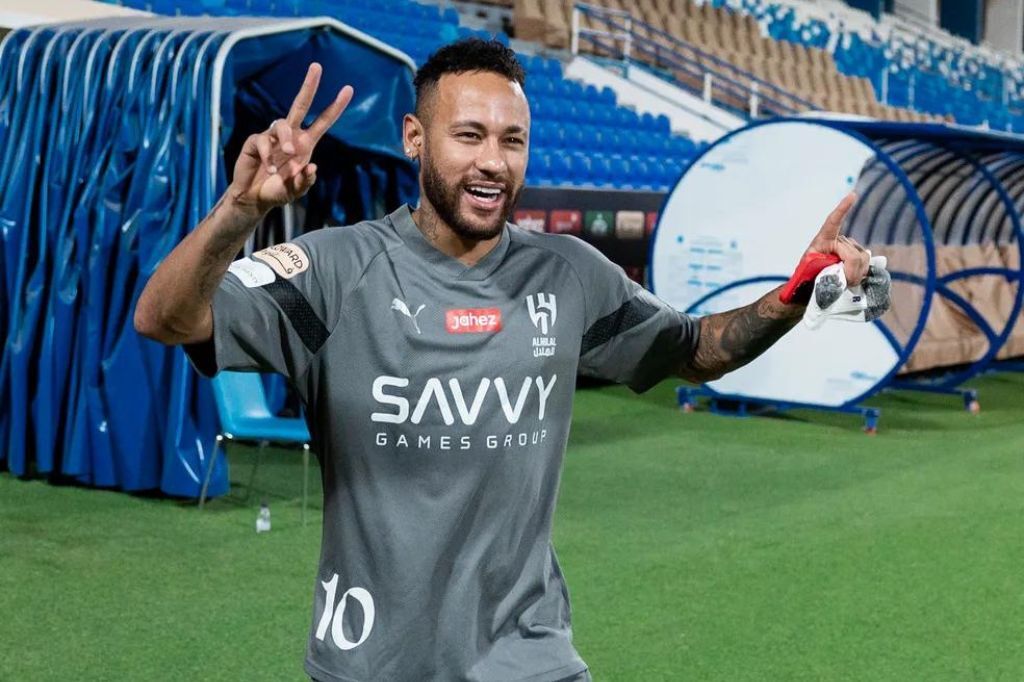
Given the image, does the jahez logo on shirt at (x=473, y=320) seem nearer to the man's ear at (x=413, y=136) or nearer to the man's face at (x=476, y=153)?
the man's face at (x=476, y=153)

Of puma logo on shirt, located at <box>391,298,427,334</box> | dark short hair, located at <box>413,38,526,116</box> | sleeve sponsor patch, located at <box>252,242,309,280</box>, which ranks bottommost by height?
puma logo on shirt, located at <box>391,298,427,334</box>

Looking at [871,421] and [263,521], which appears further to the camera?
[871,421]

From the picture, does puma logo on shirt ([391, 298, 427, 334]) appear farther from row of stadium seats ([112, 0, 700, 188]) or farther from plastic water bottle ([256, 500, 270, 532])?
row of stadium seats ([112, 0, 700, 188])

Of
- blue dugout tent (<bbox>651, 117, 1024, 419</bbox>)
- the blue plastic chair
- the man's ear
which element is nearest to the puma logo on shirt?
the man's ear

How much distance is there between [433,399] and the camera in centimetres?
230

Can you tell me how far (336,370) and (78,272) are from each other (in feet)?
16.4

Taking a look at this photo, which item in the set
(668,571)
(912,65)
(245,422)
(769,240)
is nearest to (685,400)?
(769,240)

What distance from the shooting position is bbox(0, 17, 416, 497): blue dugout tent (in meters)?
6.66

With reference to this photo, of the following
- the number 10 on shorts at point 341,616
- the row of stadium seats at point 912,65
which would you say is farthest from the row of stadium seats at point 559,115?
the number 10 on shorts at point 341,616

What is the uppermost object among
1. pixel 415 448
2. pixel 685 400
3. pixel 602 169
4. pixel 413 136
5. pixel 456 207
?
pixel 413 136

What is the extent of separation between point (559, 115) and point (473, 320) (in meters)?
14.3

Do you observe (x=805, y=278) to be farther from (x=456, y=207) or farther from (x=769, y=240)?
(x=769, y=240)

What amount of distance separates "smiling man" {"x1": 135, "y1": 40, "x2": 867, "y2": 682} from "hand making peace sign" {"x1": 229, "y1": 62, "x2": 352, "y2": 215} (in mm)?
232

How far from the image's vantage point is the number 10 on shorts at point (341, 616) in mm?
2287
